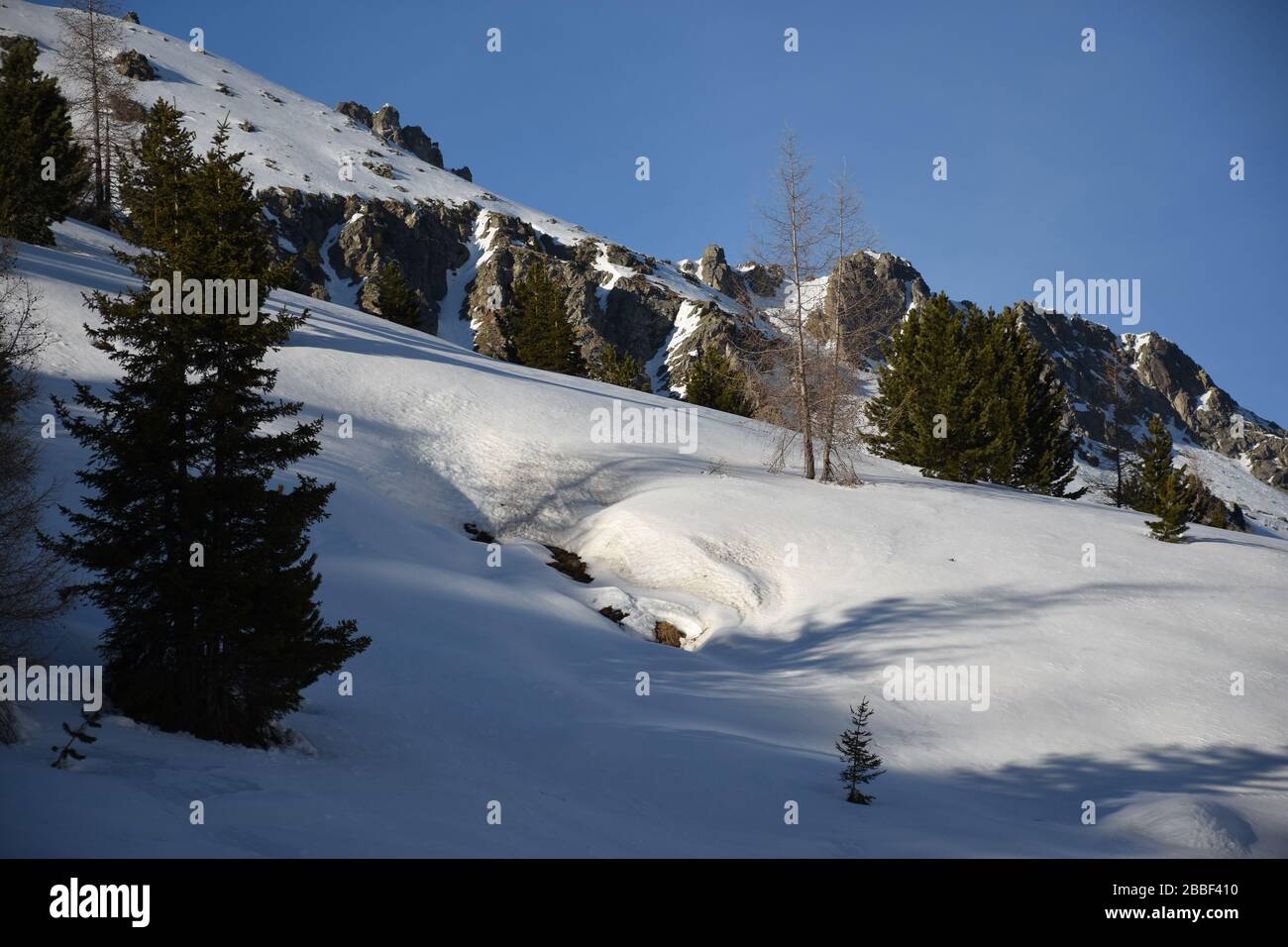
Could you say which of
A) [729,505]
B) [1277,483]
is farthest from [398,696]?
[1277,483]

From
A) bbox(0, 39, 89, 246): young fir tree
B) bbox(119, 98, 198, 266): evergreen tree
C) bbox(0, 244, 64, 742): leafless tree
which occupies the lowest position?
bbox(0, 244, 64, 742): leafless tree

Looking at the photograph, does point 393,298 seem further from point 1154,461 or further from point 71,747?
point 71,747

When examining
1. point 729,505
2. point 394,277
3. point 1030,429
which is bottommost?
point 729,505

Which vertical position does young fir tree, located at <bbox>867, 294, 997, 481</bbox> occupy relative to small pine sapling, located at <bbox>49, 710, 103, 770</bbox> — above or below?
above

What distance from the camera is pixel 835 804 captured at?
9969mm

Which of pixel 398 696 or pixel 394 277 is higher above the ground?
pixel 394 277

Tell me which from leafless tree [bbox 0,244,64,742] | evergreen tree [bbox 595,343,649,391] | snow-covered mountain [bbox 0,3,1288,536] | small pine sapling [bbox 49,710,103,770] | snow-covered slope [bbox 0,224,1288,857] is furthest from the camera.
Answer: snow-covered mountain [bbox 0,3,1288,536]
